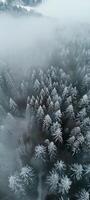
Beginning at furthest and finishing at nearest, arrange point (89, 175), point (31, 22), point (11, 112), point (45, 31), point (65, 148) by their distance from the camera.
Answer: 1. point (31, 22)
2. point (45, 31)
3. point (11, 112)
4. point (65, 148)
5. point (89, 175)

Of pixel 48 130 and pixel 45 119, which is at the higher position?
pixel 45 119

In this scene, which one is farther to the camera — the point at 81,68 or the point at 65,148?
the point at 81,68

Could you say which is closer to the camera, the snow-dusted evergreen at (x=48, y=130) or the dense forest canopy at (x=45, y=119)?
the snow-dusted evergreen at (x=48, y=130)

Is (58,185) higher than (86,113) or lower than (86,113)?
lower

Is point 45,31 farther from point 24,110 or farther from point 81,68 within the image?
point 24,110

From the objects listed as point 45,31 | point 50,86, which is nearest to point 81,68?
point 50,86

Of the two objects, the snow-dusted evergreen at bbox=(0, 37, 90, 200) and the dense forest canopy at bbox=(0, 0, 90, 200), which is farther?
the dense forest canopy at bbox=(0, 0, 90, 200)

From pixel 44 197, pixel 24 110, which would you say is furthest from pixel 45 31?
pixel 44 197

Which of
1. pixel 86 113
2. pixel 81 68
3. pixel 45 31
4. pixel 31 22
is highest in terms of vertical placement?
pixel 31 22

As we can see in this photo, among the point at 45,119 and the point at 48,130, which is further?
the point at 48,130

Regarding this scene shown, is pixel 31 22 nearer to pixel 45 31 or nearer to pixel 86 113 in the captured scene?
pixel 45 31

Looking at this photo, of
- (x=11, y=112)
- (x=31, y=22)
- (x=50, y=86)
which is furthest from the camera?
(x=31, y=22)
